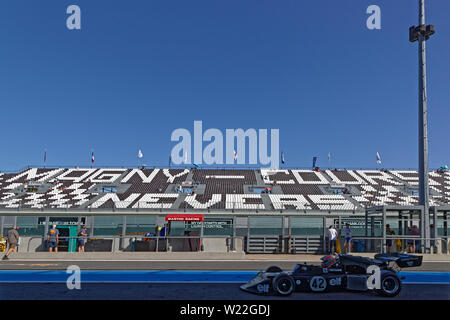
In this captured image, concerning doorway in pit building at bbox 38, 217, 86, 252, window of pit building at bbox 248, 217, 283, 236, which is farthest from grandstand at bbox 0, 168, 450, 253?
doorway in pit building at bbox 38, 217, 86, 252

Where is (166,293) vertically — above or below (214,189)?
below

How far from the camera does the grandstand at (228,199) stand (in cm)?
2216

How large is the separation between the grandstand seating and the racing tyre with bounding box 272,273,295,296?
23.2 meters

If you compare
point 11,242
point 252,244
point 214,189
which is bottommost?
point 252,244

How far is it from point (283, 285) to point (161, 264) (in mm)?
7781

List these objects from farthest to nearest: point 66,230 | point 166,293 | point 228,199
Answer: point 228,199 → point 66,230 → point 166,293

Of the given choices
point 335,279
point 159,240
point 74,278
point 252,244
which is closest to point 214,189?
point 252,244

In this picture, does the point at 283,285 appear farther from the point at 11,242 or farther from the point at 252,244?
the point at 11,242

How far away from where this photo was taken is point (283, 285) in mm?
9062

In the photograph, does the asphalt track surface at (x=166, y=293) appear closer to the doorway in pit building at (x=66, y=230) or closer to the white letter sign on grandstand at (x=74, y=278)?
the white letter sign on grandstand at (x=74, y=278)

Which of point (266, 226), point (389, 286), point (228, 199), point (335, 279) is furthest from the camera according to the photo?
point (228, 199)
